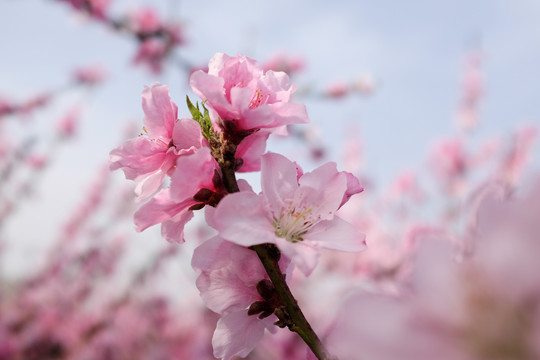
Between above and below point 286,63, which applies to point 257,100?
below

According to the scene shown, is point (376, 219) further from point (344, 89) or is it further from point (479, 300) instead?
point (479, 300)

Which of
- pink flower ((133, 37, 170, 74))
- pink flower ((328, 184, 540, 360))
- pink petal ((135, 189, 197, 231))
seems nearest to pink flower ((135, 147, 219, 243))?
pink petal ((135, 189, 197, 231))

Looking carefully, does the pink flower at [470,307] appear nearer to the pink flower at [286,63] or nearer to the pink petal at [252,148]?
the pink petal at [252,148]

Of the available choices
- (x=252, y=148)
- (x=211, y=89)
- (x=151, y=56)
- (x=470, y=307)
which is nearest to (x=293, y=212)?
(x=252, y=148)

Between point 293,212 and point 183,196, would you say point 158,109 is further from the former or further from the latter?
point 293,212

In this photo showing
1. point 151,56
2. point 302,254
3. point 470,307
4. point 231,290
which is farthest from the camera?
point 151,56
